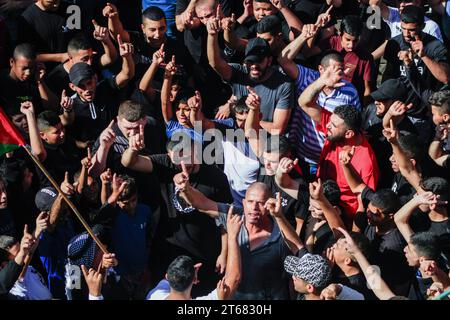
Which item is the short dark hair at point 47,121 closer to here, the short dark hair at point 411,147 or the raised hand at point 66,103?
the raised hand at point 66,103

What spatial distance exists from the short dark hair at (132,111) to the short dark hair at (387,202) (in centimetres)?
203

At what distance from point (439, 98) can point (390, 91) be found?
1.67ft

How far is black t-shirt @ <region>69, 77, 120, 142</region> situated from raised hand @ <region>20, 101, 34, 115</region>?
56cm

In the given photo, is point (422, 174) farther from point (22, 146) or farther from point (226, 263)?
point (22, 146)

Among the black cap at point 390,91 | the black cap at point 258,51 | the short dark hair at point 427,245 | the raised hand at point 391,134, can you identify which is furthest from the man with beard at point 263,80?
the short dark hair at point 427,245

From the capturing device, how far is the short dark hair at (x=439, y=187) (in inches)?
498

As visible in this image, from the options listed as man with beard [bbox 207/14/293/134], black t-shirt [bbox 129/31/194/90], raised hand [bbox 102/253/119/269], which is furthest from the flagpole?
man with beard [bbox 207/14/293/134]

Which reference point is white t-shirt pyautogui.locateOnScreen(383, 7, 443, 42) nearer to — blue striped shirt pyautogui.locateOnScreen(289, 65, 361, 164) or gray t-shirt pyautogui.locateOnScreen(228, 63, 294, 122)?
blue striped shirt pyautogui.locateOnScreen(289, 65, 361, 164)

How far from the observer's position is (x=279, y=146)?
12.8m

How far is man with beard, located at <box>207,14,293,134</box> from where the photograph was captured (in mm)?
13469

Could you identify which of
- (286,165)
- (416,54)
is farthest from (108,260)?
(416,54)

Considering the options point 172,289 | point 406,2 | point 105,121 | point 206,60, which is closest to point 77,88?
point 105,121

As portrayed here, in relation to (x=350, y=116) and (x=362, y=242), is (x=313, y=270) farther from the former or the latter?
(x=350, y=116)

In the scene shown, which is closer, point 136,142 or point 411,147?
point 136,142
